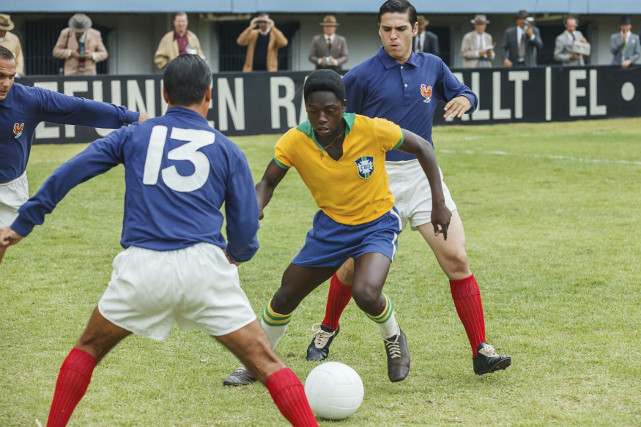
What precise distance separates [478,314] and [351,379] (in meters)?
1.13

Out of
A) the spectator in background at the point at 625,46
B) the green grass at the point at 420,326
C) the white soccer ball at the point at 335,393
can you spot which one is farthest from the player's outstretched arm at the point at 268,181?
the spectator in background at the point at 625,46

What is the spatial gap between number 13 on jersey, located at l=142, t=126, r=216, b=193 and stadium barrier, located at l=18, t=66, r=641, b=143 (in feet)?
41.0

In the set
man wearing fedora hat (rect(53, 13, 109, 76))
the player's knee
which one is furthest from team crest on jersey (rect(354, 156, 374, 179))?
man wearing fedora hat (rect(53, 13, 109, 76))

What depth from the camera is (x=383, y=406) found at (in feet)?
17.0

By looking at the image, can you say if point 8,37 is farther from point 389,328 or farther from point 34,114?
point 389,328

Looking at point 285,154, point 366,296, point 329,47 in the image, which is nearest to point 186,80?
point 285,154

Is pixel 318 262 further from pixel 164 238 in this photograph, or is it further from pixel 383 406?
pixel 164 238

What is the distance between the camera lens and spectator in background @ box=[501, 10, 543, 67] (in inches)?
853

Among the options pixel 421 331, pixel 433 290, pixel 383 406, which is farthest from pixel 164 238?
pixel 433 290

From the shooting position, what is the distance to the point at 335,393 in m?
4.94

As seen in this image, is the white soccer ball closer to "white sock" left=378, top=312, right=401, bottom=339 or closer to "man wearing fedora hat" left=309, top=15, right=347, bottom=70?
"white sock" left=378, top=312, right=401, bottom=339

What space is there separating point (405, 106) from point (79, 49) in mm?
12839

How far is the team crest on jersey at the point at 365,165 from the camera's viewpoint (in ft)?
17.3

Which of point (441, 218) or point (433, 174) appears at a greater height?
point (433, 174)
